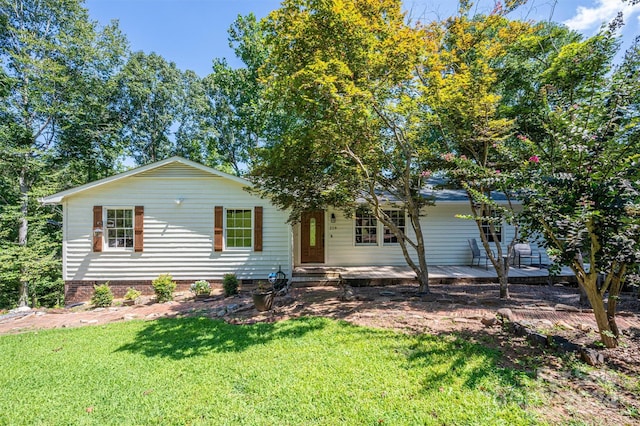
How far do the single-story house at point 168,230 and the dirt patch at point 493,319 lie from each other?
1.10 m

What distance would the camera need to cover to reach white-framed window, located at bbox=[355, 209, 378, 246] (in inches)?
420

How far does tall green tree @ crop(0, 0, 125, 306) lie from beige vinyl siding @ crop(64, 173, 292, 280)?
5.26 m

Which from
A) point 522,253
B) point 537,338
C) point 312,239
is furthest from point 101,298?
point 522,253

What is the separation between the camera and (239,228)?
29.2ft

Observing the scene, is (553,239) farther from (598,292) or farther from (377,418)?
(377,418)

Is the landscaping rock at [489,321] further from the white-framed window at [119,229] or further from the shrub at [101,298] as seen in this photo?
the white-framed window at [119,229]

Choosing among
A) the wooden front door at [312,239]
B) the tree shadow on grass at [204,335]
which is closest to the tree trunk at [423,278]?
the tree shadow on grass at [204,335]

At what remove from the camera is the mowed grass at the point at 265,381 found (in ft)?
8.57

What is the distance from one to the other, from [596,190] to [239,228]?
315 inches

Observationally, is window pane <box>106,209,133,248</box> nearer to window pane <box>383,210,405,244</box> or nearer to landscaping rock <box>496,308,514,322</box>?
window pane <box>383,210,405,244</box>

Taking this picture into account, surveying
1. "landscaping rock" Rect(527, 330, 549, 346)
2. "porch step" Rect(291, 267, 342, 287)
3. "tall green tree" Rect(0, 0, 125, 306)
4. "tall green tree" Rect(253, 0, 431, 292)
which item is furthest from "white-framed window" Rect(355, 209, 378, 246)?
"tall green tree" Rect(0, 0, 125, 306)

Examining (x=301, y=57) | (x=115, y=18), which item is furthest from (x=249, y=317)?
(x=115, y=18)

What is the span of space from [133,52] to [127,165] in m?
7.38

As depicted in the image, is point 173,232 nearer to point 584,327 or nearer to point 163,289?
point 163,289
